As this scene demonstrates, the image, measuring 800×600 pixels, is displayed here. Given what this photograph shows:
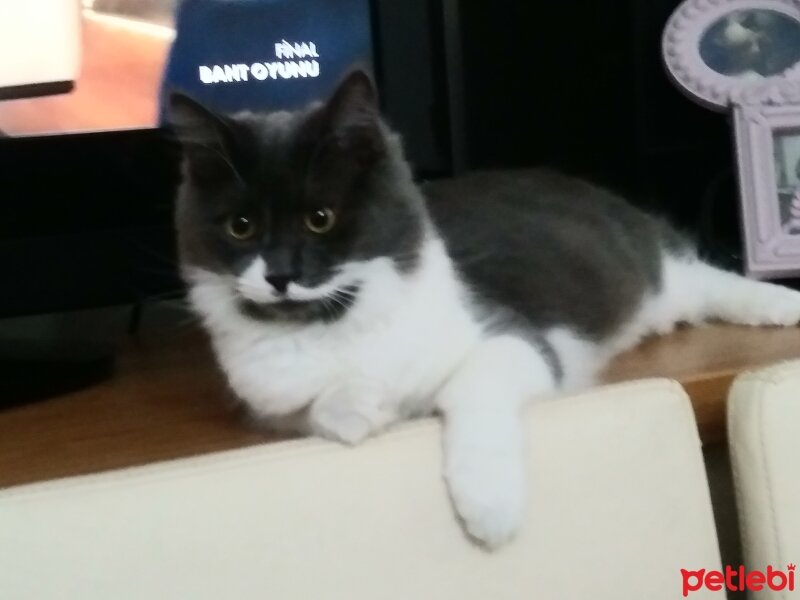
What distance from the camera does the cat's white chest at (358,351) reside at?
771mm

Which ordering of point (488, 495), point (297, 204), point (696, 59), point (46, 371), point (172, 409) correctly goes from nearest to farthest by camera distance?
point (488, 495) < point (297, 204) < point (172, 409) < point (46, 371) < point (696, 59)

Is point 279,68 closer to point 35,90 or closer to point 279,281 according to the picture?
point 35,90

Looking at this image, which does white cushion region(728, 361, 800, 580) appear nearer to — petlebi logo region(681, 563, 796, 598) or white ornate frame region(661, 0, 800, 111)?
petlebi logo region(681, 563, 796, 598)

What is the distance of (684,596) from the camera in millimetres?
688

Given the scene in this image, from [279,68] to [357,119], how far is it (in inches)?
17.6

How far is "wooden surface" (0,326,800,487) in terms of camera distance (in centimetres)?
77

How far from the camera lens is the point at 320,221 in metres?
0.75

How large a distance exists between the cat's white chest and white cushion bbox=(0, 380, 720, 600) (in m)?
0.11

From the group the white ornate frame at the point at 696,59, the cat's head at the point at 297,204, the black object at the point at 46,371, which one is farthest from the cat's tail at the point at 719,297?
the black object at the point at 46,371

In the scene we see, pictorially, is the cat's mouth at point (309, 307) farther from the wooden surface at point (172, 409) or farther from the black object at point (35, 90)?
the black object at point (35, 90)

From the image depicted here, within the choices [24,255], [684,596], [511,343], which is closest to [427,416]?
[511,343]

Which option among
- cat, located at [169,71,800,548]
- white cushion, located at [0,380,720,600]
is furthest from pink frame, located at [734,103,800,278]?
white cushion, located at [0,380,720,600]

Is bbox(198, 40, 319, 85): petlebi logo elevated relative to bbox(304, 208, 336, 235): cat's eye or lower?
elevated

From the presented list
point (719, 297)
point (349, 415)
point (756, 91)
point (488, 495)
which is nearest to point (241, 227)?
point (349, 415)
